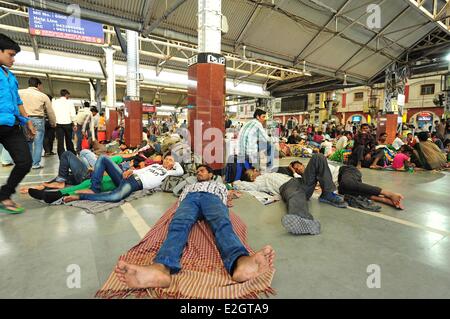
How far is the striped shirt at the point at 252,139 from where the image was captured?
4.58 meters

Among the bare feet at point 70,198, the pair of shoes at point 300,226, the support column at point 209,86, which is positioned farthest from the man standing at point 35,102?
the pair of shoes at point 300,226

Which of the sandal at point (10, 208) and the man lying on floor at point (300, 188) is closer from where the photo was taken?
the man lying on floor at point (300, 188)

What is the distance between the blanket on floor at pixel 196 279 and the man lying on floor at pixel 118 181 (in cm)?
142

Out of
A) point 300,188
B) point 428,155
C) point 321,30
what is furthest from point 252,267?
point 321,30

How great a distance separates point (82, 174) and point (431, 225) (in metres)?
4.55

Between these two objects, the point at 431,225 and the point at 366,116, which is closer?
the point at 431,225

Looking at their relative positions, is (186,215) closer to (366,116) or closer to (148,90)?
(148,90)

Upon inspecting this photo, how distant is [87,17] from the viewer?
5.59 metres

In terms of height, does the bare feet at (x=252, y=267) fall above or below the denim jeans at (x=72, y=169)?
below

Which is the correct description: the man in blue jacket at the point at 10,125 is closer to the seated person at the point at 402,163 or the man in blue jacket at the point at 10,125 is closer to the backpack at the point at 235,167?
the backpack at the point at 235,167

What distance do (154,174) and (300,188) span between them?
6.85 feet

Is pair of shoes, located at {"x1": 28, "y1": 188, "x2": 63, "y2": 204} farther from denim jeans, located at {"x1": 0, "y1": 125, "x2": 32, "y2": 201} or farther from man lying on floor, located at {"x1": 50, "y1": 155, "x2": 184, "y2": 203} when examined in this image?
denim jeans, located at {"x1": 0, "y1": 125, "x2": 32, "y2": 201}

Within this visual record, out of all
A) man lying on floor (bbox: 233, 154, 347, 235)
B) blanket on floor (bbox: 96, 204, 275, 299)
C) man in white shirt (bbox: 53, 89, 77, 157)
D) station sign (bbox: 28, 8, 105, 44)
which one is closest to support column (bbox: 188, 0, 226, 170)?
man lying on floor (bbox: 233, 154, 347, 235)
